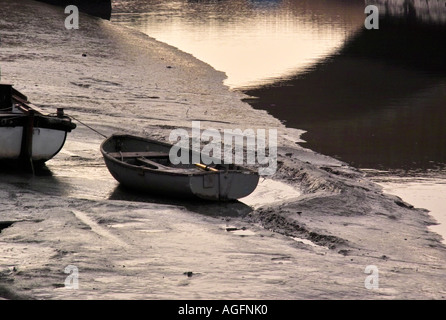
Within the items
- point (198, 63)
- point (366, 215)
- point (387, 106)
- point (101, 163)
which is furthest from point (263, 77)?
point (366, 215)

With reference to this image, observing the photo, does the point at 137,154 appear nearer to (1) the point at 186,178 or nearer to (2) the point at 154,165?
(2) the point at 154,165

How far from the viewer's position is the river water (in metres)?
20.1

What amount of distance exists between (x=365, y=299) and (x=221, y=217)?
4.17 m

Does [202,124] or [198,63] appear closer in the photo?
[202,124]

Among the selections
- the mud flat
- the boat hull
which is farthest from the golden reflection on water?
the boat hull

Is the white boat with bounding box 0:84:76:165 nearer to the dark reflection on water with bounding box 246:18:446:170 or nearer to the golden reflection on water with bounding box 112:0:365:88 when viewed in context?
the dark reflection on water with bounding box 246:18:446:170

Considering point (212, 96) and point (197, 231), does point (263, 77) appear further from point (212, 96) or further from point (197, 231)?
point (197, 231)

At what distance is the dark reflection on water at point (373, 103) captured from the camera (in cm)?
2062

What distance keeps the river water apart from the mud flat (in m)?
1.29

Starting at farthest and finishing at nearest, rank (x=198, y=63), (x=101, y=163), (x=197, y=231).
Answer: (x=198, y=63) < (x=101, y=163) < (x=197, y=231)

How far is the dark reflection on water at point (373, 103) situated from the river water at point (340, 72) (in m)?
0.03

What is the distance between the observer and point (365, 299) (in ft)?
35.9

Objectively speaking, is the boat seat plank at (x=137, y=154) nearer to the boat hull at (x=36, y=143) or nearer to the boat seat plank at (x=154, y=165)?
the boat seat plank at (x=154, y=165)
